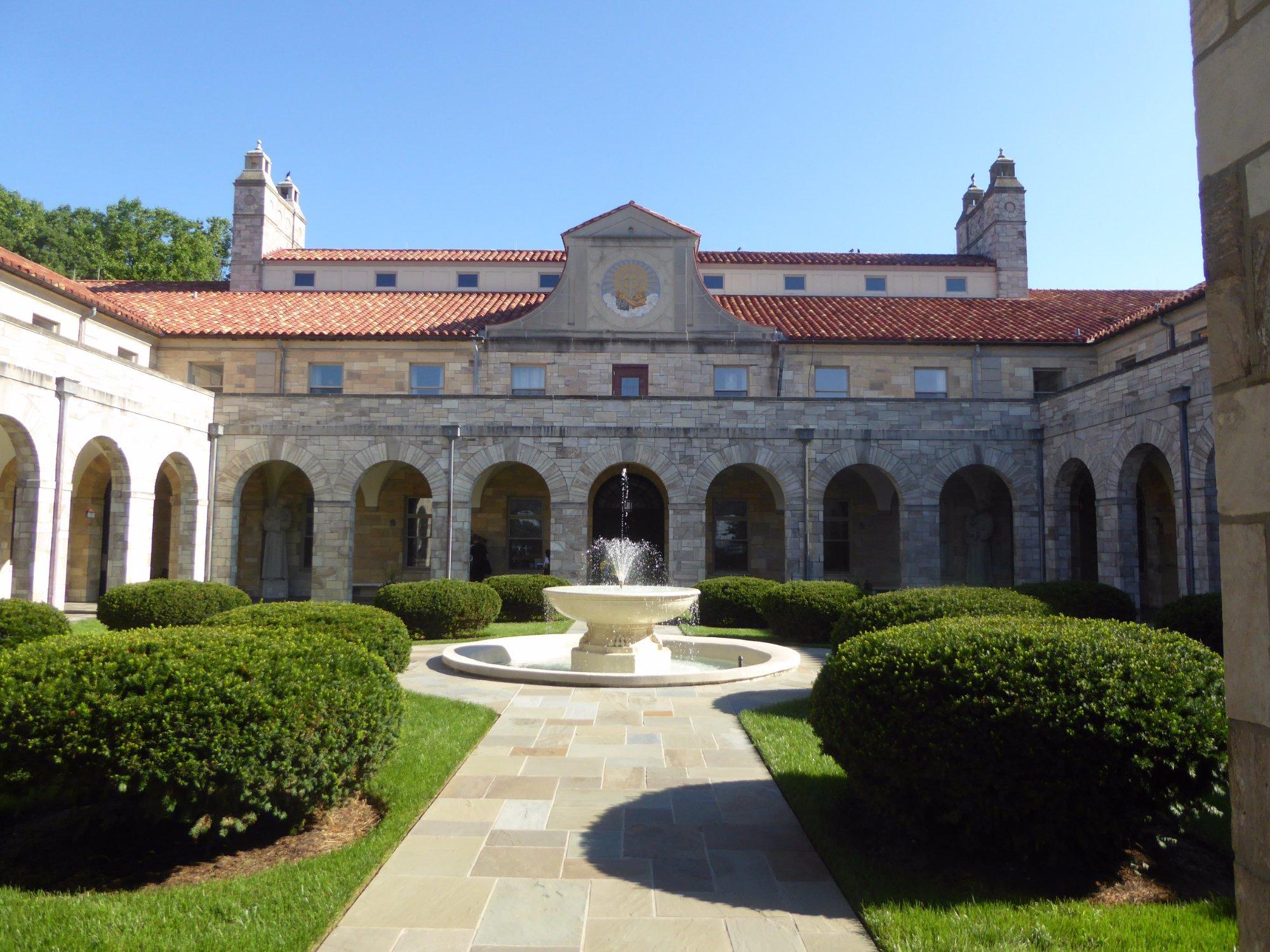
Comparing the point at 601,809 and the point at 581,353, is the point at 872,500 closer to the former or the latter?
the point at 581,353

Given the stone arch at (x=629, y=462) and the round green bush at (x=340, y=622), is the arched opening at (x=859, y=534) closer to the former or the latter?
the stone arch at (x=629, y=462)

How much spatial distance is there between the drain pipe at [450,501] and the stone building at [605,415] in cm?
7

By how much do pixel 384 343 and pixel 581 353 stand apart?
237 inches

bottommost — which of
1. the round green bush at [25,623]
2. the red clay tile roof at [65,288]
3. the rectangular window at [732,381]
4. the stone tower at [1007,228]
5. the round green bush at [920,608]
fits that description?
the round green bush at [25,623]

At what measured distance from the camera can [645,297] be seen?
25.0m

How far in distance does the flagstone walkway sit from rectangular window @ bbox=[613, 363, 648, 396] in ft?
58.2

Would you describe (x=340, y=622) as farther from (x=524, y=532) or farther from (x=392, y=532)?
(x=392, y=532)

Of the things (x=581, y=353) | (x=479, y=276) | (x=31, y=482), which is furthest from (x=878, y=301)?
(x=31, y=482)

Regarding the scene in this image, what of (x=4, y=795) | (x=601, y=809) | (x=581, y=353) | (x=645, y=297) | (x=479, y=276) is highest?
(x=479, y=276)

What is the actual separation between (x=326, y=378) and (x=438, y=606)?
1308cm

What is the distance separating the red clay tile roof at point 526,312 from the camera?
24953 mm

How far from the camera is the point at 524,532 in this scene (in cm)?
2525

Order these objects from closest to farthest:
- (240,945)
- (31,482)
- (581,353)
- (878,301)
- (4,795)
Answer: (240,945), (4,795), (31,482), (581,353), (878,301)

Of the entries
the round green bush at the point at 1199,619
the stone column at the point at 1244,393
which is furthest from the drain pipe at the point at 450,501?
the stone column at the point at 1244,393
